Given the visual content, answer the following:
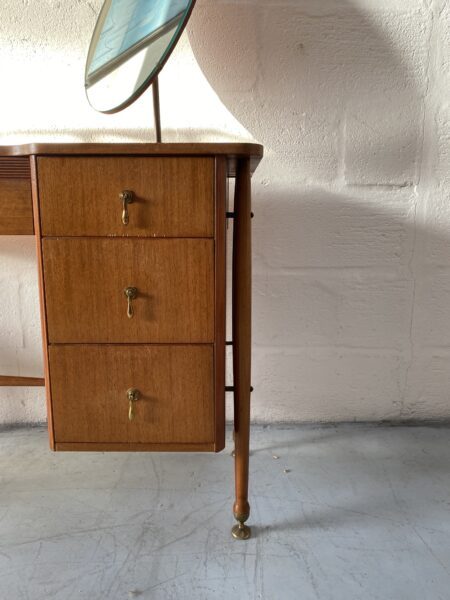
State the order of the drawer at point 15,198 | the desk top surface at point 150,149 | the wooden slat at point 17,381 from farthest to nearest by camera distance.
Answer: the wooden slat at point 17,381 → the drawer at point 15,198 → the desk top surface at point 150,149

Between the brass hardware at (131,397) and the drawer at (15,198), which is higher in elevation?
the drawer at (15,198)

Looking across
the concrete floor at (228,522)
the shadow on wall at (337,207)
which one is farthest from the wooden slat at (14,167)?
the concrete floor at (228,522)

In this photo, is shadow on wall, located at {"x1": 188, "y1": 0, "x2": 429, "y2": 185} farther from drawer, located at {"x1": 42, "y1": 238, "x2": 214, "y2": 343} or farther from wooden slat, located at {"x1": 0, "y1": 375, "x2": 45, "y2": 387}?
wooden slat, located at {"x1": 0, "y1": 375, "x2": 45, "y2": 387}

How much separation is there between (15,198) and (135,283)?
34cm

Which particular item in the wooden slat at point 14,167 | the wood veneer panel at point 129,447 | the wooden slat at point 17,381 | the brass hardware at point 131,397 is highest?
the wooden slat at point 14,167

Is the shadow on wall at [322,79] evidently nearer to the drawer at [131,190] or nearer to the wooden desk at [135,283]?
the wooden desk at [135,283]

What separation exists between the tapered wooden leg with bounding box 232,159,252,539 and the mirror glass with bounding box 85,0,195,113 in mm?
311

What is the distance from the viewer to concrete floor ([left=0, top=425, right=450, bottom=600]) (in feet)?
3.19

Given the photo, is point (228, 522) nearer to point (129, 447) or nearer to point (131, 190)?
point (129, 447)

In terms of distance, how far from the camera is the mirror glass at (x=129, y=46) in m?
1.02

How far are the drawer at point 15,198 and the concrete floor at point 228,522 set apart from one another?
724 millimetres

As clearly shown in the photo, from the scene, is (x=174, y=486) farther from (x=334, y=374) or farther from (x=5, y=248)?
(x=5, y=248)

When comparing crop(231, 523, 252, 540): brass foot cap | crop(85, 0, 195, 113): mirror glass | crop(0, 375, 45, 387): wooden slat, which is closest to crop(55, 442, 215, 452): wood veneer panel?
crop(231, 523, 252, 540): brass foot cap

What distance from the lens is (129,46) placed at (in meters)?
1.13
